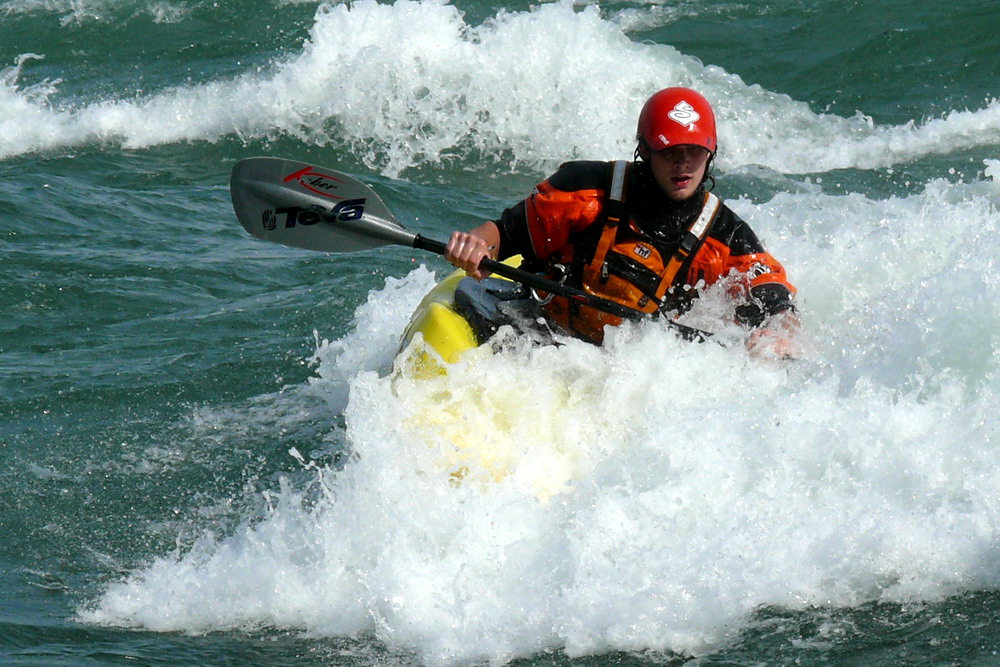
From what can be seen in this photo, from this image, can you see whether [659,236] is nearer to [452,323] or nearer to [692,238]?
[692,238]

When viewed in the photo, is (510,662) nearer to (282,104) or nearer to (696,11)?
(282,104)

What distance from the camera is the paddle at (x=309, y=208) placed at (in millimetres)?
5605

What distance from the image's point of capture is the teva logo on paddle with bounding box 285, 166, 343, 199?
5684 mm

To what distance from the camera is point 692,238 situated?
5039mm

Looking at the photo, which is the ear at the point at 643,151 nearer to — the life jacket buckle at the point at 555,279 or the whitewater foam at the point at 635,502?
the life jacket buckle at the point at 555,279

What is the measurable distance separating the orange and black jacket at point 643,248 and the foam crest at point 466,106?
5.14 m

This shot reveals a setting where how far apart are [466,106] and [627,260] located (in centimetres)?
632

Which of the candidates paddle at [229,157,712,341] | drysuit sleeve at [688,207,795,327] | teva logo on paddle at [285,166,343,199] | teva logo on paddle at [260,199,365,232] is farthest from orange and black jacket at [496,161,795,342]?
teva logo on paddle at [285,166,343,199]

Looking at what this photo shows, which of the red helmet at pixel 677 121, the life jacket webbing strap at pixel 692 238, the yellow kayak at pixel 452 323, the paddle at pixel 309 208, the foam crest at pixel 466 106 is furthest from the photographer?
the foam crest at pixel 466 106

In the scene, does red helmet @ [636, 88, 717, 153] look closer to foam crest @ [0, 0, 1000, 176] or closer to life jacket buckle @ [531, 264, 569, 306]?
life jacket buckle @ [531, 264, 569, 306]

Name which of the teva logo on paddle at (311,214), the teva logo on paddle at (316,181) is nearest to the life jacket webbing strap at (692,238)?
the teva logo on paddle at (311,214)

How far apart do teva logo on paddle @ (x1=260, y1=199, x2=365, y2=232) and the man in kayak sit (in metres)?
0.65

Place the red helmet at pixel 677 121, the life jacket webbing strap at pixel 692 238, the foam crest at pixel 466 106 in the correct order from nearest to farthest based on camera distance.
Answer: the red helmet at pixel 677 121
the life jacket webbing strap at pixel 692 238
the foam crest at pixel 466 106

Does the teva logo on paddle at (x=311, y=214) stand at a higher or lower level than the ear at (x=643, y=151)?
lower
